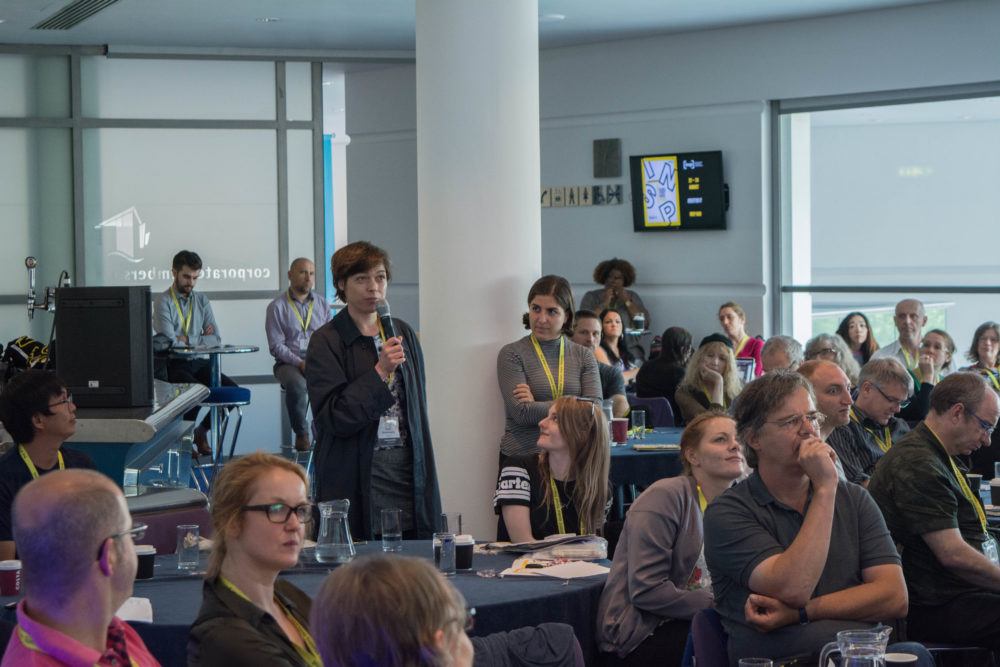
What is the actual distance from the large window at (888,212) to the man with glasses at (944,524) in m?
5.86

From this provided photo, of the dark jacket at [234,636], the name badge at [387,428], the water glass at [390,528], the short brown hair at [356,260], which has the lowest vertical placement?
the water glass at [390,528]

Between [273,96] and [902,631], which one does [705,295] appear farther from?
[902,631]

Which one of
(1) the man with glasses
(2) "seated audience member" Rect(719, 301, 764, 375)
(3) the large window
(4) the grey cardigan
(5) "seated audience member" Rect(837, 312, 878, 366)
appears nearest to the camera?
(4) the grey cardigan

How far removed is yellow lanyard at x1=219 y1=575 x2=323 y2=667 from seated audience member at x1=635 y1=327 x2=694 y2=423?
5.11 m

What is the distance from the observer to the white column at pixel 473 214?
548 cm

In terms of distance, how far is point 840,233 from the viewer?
10219mm

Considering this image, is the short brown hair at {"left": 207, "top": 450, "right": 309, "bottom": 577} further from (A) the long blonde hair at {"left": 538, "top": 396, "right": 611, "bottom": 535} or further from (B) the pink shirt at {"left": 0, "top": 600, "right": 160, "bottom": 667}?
(A) the long blonde hair at {"left": 538, "top": 396, "right": 611, "bottom": 535}

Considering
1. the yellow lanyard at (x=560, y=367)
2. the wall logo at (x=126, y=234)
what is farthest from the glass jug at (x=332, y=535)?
the wall logo at (x=126, y=234)

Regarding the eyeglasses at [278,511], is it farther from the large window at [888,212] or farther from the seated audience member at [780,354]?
the large window at [888,212]

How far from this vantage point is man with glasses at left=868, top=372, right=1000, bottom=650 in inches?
143

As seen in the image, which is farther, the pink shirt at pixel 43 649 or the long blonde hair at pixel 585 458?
the long blonde hair at pixel 585 458

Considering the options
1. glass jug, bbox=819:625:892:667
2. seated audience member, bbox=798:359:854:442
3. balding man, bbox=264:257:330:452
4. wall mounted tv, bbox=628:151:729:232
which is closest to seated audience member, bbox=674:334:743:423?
seated audience member, bbox=798:359:854:442

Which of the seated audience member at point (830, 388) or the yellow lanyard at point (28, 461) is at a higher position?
the seated audience member at point (830, 388)

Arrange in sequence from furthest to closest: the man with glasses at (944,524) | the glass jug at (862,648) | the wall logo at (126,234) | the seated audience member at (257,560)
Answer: the wall logo at (126,234), the man with glasses at (944,524), the seated audience member at (257,560), the glass jug at (862,648)
